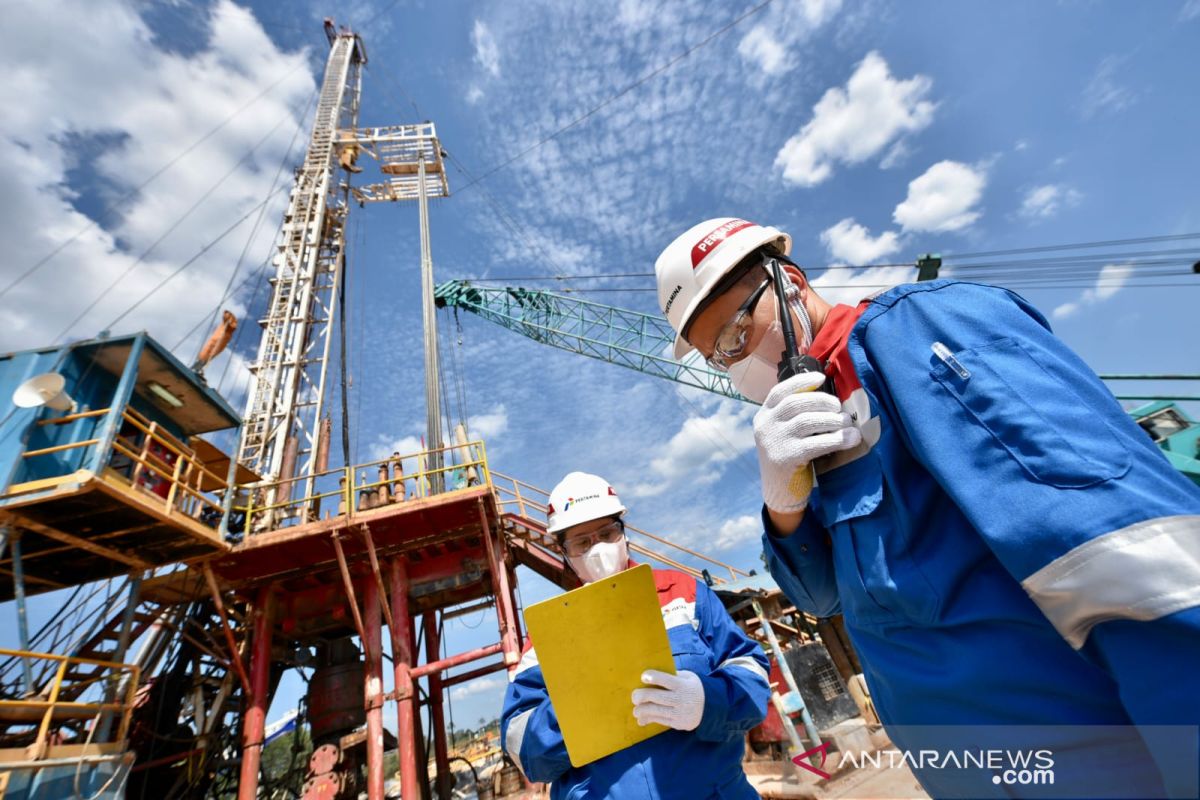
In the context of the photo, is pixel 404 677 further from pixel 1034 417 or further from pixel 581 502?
pixel 1034 417

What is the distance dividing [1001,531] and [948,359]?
1.24 feet

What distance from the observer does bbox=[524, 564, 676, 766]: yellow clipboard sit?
1.91m

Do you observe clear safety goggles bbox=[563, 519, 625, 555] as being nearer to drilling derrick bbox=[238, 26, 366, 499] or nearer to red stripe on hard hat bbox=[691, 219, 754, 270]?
red stripe on hard hat bbox=[691, 219, 754, 270]

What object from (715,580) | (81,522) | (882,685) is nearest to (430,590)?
(81,522)

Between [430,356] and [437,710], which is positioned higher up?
[430,356]

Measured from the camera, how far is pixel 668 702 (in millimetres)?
2086

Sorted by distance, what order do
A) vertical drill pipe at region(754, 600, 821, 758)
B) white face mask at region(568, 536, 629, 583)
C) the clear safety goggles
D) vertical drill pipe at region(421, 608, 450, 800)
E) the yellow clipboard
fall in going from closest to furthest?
the yellow clipboard, white face mask at region(568, 536, 629, 583), the clear safety goggles, vertical drill pipe at region(754, 600, 821, 758), vertical drill pipe at region(421, 608, 450, 800)

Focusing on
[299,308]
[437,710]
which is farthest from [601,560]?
[299,308]

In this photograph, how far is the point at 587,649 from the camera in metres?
1.99

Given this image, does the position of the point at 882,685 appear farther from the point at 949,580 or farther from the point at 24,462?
the point at 24,462

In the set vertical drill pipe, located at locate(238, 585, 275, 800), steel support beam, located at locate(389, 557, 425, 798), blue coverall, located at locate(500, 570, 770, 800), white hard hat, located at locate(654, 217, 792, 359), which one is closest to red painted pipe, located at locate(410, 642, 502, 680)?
steel support beam, located at locate(389, 557, 425, 798)

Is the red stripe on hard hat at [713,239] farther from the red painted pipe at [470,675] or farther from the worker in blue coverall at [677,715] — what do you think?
the red painted pipe at [470,675]

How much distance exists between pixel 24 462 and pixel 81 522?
3.47 ft

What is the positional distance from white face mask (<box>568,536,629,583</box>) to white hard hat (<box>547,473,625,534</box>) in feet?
0.62
